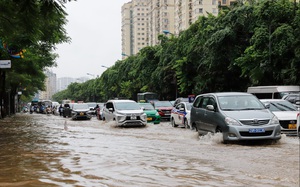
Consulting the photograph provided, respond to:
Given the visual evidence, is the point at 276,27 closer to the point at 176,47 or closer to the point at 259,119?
the point at 176,47

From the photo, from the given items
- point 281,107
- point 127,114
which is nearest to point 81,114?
point 127,114

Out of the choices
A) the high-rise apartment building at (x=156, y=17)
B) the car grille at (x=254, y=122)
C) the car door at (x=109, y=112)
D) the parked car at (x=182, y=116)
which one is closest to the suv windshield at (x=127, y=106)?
the car door at (x=109, y=112)

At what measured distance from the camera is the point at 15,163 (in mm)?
9844

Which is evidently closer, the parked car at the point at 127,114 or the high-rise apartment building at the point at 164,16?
the parked car at the point at 127,114

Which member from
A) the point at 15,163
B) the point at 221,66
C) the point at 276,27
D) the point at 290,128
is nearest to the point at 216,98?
the point at 290,128

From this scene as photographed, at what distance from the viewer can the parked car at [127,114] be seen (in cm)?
2245

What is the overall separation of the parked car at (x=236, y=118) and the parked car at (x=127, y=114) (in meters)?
8.02

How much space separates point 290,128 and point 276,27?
20.6 metres

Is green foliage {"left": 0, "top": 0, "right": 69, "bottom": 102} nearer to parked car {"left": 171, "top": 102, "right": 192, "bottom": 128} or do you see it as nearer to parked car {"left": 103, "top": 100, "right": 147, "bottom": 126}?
parked car {"left": 103, "top": 100, "right": 147, "bottom": 126}

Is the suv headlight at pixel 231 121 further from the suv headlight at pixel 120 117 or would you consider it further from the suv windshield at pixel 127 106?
the suv windshield at pixel 127 106

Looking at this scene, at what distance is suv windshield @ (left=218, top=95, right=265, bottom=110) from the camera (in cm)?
1310

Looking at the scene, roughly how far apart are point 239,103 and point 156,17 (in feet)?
397

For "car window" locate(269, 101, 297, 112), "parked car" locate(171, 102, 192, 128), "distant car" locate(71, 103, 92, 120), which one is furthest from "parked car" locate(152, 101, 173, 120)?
"car window" locate(269, 101, 297, 112)

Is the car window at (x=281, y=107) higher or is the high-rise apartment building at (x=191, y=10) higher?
the high-rise apartment building at (x=191, y=10)
